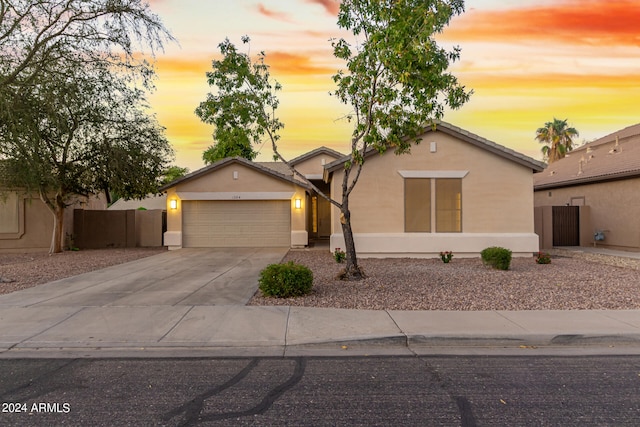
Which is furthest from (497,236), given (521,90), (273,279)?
(273,279)

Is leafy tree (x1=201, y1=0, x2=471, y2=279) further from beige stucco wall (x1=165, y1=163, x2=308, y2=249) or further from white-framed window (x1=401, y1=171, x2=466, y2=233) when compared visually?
beige stucco wall (x1=165, y1=163, x2=308, y2=249)

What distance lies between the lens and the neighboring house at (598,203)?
663 inches

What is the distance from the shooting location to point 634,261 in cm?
1393

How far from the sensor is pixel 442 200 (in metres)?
15.1

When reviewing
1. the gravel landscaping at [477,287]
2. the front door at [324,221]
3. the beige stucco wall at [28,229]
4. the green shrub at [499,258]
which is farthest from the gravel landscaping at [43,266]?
the green shrub at [499,258]

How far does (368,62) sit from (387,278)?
5.17 m

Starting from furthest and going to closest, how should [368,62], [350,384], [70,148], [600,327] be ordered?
[70,148]
[368,62]
[600,327]
[350,384]

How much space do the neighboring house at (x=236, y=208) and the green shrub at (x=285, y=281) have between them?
35.5ft

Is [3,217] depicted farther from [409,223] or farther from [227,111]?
[409,223]

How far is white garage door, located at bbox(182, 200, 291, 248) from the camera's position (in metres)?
19.7

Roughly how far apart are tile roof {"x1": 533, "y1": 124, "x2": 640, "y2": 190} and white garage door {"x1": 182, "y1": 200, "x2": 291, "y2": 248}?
13.4 meters

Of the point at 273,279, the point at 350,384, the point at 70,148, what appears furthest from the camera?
the point at 70,148

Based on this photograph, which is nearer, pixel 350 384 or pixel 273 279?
pixel 350 384

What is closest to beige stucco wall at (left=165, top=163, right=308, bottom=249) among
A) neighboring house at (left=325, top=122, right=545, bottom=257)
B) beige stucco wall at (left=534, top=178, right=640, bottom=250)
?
neighboring house at (left=325, top=122, right=545, bottom=257)
